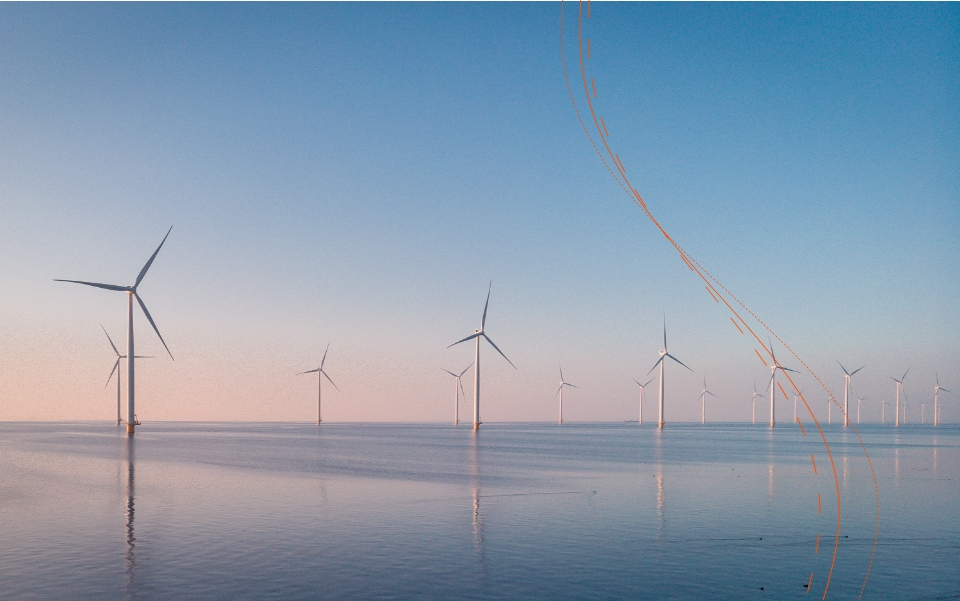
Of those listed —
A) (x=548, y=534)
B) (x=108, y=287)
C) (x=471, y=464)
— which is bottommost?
(x=471, y=464)

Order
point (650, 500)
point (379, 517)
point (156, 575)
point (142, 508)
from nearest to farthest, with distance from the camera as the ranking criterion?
point (156, 575) < point (379, 517) < point (142, 508) < point (650, 500)

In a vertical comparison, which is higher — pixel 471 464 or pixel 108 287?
pixel 108 287

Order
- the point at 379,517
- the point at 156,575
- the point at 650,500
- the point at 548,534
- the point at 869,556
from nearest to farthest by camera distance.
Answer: the point at 156,575 → the point at 869,556 → the point at 548,534 → the point at 379,517 → the point at 650,500

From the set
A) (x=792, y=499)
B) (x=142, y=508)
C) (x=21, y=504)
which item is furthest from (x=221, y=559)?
(x=792, y=499)

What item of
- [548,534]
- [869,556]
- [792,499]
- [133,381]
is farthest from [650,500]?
[133,381]

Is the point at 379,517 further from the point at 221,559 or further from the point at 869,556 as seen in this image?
the point at 869,556

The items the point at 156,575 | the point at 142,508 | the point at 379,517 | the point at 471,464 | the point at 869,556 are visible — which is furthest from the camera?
the point at 471,464

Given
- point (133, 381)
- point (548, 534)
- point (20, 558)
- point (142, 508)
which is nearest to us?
point (20, 558)

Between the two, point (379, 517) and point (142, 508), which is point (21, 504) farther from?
point (379, 517)

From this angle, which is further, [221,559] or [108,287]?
[108,287]
